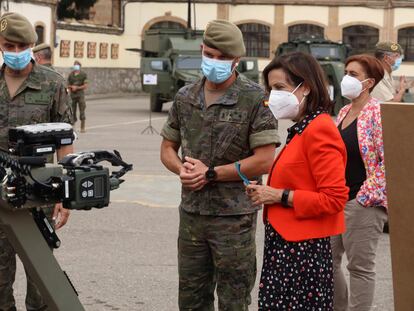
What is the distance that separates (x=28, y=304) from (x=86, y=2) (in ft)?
135

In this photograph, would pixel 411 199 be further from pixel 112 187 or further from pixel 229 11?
pixel 229 11

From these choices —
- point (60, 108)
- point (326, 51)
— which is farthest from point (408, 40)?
point (60, 108)

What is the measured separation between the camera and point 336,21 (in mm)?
47812

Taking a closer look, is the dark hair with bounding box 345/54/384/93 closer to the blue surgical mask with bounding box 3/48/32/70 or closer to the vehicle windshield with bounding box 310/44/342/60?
the blue surgical mask with bounding box 3/48/32/70

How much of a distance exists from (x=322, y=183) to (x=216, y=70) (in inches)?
33.7

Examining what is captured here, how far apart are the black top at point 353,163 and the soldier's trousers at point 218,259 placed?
99 centimetres

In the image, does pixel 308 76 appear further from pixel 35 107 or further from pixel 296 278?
pixel 35 107

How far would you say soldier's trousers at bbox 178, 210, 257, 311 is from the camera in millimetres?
4805

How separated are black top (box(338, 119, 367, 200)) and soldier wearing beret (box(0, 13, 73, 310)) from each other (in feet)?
5.23

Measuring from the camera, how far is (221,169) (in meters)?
4.74

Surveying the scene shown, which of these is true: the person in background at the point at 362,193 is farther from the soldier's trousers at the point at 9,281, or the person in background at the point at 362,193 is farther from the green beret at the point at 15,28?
the green beret at the point at 15,28

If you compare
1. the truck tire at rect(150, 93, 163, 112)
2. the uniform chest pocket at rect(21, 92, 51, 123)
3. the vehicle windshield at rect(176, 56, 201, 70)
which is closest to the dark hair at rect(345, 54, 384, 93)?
the uniform chest pocket at rect(21, 92, 51, 123)

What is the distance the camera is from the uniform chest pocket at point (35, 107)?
5.32 metres

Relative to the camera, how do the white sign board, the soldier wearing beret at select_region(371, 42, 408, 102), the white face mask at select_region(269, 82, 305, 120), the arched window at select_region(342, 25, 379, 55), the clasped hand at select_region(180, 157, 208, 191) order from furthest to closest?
the arched window at select_region(342, 25, 379, 55)
the white sign board
the soldier wearing beret at select_region(371, 42, 408, 102)
the clasped hand at select_region(180, 157, 208, 191)
the white face mask at select_region(269, 82, 305, 120)
